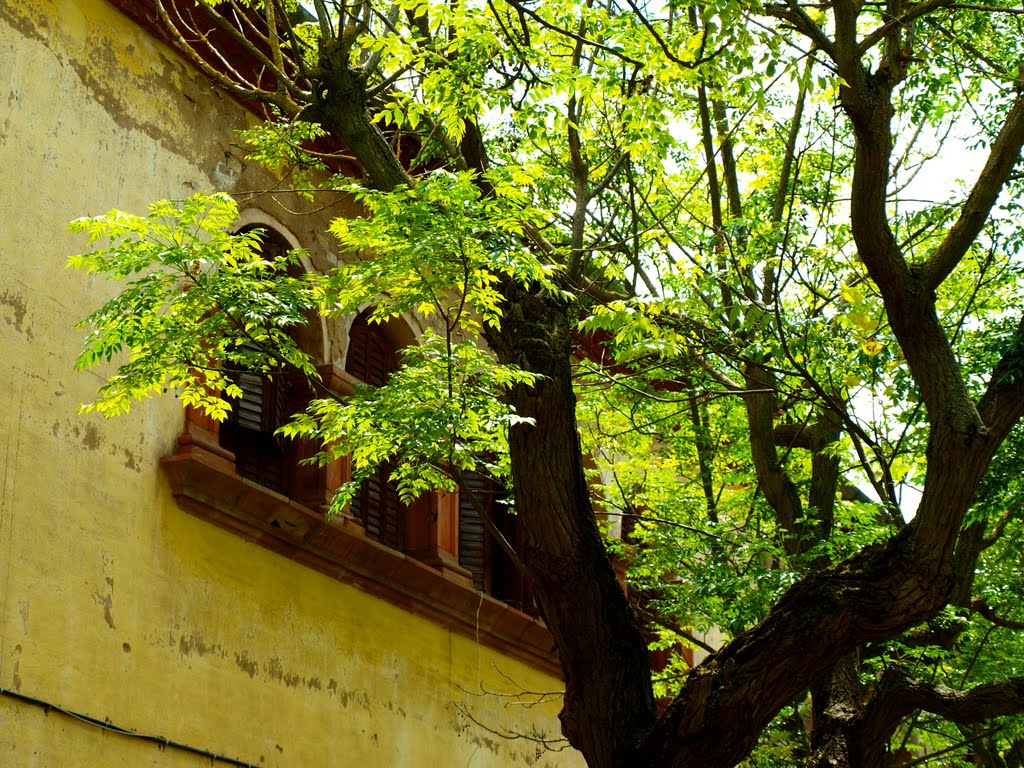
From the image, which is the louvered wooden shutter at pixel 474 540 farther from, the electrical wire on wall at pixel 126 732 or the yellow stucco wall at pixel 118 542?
the electrical wire on wall at pixel 126 732

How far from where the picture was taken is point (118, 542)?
834 centimetres

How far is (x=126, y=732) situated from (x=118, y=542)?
1.14 meters

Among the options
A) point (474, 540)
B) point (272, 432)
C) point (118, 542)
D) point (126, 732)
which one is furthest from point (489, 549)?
point (126, 732)

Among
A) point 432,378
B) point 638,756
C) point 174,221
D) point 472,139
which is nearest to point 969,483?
point 638,756

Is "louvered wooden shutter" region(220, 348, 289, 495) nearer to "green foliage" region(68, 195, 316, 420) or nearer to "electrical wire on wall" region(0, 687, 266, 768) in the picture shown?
"electrical wire on wall" region(0, 687, 266, 768)

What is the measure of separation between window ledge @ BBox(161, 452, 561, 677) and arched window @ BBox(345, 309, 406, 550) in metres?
0.51

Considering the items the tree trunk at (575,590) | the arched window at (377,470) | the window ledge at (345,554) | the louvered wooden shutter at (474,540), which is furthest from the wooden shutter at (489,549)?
the tree trunk at (575,590)

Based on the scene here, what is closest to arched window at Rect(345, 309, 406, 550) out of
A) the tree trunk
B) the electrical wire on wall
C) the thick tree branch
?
the electrical wire on wall

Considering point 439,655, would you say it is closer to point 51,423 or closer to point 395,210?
point 51,423

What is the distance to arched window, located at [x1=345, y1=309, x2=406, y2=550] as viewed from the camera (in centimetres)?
1154

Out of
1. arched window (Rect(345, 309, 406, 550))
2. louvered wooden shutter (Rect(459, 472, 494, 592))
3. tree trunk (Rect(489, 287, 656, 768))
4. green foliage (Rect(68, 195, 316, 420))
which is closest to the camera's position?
tree trunk (Rect(489, 287, 656, 768))

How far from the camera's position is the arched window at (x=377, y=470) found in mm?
11539

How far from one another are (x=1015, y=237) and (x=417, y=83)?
4.41 m

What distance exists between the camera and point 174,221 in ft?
31.3
